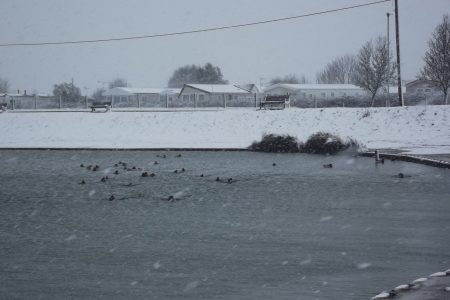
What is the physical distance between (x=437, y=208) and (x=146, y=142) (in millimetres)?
23703

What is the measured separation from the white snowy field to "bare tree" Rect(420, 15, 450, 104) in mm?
16177

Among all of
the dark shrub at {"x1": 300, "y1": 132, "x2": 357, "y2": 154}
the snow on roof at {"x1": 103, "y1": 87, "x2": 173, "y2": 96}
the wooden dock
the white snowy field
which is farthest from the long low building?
the wooden dock

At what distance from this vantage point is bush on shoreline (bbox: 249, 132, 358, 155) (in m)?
26.1

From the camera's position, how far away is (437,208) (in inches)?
442

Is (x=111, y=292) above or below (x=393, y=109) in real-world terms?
below

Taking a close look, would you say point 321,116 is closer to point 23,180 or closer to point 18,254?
point 23,180

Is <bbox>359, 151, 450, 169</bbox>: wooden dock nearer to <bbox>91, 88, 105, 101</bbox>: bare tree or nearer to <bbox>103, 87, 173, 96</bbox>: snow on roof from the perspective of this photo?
<bbox>103, 87, 173, 96</bbox>: snow on roof

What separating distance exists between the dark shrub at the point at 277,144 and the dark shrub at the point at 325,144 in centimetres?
64

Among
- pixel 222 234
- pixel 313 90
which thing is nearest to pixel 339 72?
pixel 313 90

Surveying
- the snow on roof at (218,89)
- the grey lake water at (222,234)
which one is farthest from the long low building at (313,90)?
the grey lake water at (222,234)

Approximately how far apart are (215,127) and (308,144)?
33.4ft

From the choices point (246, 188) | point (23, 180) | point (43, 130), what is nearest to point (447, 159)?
point (246, 188)

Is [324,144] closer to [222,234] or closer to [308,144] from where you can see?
[308,144]

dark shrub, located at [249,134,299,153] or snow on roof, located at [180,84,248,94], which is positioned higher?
snow on roof, located at [180,84,248,94]
